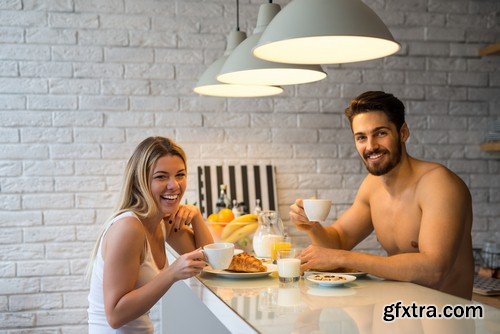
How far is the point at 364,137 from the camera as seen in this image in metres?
2.37

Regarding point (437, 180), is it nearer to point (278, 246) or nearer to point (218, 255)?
point (278, 246)

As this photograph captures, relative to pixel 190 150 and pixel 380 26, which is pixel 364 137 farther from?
pixel 190 150

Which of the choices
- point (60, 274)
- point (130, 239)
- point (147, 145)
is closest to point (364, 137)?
point (147, 145)

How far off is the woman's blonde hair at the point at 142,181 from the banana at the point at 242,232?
0.65 metres

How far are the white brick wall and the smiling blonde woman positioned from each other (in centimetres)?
145

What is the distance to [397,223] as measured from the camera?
2.41 meters

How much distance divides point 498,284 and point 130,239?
189 centimetres

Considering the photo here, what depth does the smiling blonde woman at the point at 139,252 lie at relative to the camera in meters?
1.82

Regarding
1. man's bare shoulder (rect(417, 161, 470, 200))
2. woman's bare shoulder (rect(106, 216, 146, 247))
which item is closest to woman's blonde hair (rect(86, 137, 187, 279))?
woman's bare shoulder (rect(106, 216, 146, 247))

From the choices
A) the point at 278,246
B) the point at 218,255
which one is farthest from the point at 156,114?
the point at 218,255

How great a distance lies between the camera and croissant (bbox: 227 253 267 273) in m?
1.95

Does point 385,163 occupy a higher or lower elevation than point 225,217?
higher

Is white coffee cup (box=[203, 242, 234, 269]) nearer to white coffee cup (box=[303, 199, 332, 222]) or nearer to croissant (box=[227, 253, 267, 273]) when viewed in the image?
croissant (box=[227, 253, 267, 273])

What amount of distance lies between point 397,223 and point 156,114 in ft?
5.87
